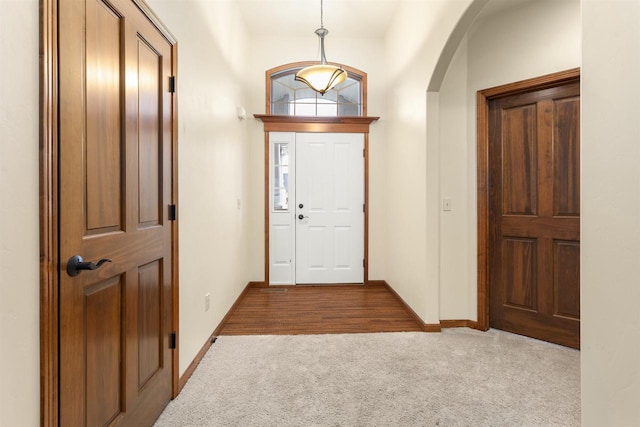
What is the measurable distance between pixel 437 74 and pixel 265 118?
239 centimetres

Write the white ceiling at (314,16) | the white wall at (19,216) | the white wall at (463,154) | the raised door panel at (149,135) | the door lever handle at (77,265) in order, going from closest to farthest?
1. the white wall at (19,216)
2. the door lever handle at (77,265)
3. the raised door panel at (149,135)
4. the white wall at (463,154)
5. the white ceiling at (314,16)

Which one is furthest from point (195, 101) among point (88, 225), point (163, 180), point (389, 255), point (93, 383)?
point (389, 255)

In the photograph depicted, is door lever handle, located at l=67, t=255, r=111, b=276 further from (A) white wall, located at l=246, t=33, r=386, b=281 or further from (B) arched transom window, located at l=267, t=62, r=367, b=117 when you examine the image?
(B) arched transom window, located at l=267, t=62, r=367, b=117

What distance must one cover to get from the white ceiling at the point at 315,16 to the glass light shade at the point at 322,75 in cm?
96

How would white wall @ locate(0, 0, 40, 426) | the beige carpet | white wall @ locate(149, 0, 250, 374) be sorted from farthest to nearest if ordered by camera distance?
white wall @ locate(149, 0, 250, 374), the beige carpet, white wall @ locate(0, 0, 40, 426)

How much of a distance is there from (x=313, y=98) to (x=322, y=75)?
4.51 feet

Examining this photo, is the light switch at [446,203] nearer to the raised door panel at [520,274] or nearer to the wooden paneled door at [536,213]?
the wooden paneled door at [536,213]

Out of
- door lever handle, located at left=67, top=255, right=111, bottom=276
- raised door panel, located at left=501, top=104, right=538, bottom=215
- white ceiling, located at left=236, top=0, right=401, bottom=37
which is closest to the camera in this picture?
door lever handle, located at left=67, top=255, right=111, bottom=276

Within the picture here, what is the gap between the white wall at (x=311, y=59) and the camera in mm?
4570

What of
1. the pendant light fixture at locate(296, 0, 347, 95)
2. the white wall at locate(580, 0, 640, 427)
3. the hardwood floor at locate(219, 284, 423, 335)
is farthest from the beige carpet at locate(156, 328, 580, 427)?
the pendant light fixture at locate(296, 0, 347, 95)

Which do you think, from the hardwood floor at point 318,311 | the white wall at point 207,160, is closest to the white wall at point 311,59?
the hardwood floor at point 318,311

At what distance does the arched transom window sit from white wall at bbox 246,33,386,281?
12 cm

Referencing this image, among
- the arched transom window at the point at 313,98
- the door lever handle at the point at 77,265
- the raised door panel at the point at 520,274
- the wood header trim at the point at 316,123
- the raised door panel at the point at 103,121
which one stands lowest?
the raised door panel at the point at 520,274

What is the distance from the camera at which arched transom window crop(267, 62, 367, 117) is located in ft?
15.3
